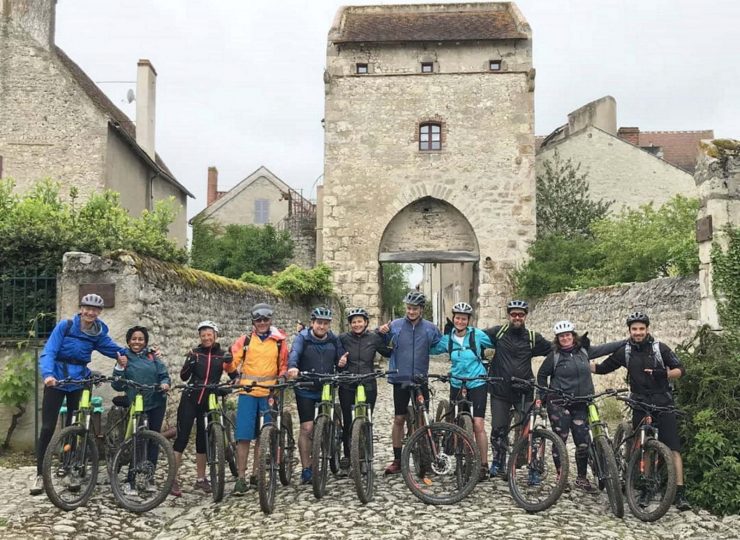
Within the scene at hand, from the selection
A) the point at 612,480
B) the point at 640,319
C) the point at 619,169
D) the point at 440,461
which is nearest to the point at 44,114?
the point at 440,461

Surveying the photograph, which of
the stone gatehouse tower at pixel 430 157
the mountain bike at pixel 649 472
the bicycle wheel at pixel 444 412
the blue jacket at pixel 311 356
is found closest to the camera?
the mountain bike at pixel 649 472

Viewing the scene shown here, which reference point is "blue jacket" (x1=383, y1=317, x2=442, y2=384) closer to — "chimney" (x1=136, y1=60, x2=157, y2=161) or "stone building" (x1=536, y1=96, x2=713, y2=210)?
"stone building" (x1=536, y1=96, x2=713, y2=210)

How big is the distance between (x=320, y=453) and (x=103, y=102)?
19101 millimetres

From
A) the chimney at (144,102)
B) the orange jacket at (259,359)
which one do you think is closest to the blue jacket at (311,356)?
the orange jacket at (259,359)

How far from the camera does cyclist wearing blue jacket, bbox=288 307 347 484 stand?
660 cm

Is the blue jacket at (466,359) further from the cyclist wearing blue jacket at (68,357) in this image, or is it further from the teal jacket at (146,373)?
the cyclist wearing blue jacket at (68,357)

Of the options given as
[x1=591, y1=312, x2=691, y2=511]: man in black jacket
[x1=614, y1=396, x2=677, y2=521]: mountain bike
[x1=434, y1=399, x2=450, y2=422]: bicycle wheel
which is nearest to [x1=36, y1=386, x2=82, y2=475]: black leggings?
[x1=434, y1=399, x2=450, y2=422]: bicycle wheel

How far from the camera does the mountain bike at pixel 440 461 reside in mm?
5945

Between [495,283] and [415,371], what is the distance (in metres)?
15.1

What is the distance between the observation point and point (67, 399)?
636cm

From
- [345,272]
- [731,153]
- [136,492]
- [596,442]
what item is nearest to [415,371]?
[596,442]

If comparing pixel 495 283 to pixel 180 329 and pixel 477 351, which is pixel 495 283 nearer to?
pixel 180 329

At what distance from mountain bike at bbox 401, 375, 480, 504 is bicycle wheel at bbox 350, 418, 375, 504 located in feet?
0.98

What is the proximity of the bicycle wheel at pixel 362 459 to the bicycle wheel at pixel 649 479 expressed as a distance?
212 cm
